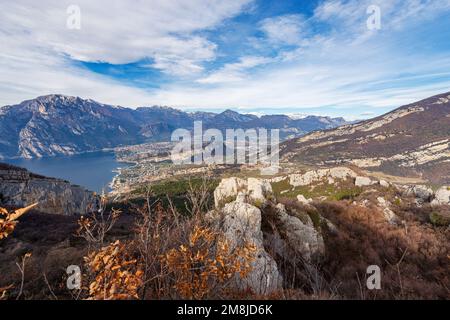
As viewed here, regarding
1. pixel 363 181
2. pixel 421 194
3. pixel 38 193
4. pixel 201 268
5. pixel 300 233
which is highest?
pixel 201 268

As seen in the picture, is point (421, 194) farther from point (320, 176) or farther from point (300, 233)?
point (300, 233)

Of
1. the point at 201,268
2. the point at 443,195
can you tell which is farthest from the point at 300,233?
the point at 443,195

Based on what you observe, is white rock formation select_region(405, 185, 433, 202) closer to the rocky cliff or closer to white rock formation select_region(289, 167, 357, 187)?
white rock formation select_region(289, 167, 357, 187)

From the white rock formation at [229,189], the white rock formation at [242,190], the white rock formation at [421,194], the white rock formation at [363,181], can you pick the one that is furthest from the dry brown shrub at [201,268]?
the white rock formation at [363,181]

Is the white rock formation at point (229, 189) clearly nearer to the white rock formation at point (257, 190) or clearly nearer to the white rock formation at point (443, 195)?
the white rock formation at point (257, 190)

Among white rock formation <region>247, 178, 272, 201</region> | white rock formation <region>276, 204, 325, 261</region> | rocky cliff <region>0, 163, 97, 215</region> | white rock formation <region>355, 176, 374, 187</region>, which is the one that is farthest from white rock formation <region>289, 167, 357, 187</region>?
rocky cliff <region>0, 163, 97, 215</region>

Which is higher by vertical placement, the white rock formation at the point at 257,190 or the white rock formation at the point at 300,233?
the white rock formation at the point at 257,190

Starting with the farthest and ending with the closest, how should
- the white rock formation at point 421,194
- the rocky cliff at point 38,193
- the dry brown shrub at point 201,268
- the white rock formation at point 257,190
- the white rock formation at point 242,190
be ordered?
the white rock formation at point 421,194, the rocky cliff at point 38,193, the white rock formation at point 242,190, the white rock formation at point 257,190, the dry brown shrub at point 201,268

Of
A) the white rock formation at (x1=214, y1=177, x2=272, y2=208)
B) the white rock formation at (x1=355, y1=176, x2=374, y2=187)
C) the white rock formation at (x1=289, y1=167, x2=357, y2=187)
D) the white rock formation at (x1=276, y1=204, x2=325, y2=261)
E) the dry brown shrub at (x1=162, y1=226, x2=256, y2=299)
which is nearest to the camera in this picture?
the dry brown shrub at (x1=162, y1=226, x2=256, y2=299)
